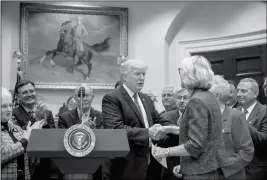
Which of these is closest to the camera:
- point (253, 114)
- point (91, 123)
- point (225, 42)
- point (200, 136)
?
point (200, 136)

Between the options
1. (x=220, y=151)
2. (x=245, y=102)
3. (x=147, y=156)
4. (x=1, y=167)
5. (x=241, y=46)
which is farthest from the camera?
(x=241, y=46)

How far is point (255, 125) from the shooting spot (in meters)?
4.22

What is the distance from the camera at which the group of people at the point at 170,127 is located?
2457 millimetres

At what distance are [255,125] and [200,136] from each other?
202 centimetres

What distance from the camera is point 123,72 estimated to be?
11.5 ft

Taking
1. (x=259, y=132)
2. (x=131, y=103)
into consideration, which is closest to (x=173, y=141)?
(x=131, y=103)

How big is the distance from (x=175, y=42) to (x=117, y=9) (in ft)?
4.50

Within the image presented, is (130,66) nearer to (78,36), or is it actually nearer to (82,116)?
(82,116)

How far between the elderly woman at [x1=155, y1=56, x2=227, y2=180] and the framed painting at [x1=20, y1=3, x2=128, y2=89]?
5.62 m

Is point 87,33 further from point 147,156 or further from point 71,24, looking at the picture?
point 147,156

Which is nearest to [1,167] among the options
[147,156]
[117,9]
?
[147,156]

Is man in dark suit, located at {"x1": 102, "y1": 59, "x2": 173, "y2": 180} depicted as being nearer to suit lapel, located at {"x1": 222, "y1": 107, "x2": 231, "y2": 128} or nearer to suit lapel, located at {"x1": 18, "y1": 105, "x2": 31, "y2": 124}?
suit lapel, located at {"x1": 222, "y1": 107, "x2": 231, "y2": 128}

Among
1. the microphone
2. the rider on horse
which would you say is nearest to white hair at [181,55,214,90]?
the microphone

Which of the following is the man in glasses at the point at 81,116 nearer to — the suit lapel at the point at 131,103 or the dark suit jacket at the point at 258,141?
the suit lapel at the point at 131,103
